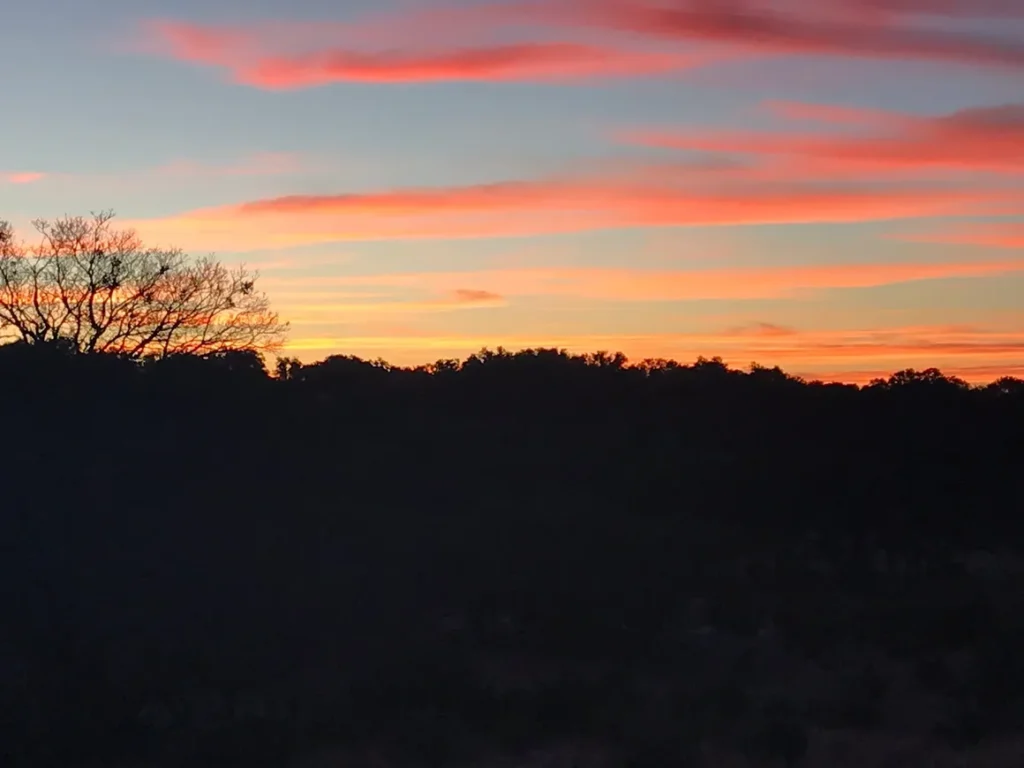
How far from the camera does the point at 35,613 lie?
1981 cm

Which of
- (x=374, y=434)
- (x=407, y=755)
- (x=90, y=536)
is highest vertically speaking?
(x=374, y=434)

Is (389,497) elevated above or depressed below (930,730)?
above

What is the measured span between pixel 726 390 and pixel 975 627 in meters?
9.73

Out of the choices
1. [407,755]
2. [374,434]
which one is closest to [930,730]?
[407,755]

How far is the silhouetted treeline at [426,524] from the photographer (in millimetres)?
18594

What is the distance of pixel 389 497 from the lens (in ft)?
81.8

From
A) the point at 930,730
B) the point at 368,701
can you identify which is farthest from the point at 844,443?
the point at 368,701

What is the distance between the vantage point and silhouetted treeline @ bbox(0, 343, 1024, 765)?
61.0 feet

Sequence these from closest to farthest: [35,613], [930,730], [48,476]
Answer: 1. [930,730]
2. [35,613]
3. [48,476]

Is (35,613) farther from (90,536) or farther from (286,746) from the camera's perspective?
(286,746)

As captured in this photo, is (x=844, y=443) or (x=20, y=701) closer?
(x=20, y=701)

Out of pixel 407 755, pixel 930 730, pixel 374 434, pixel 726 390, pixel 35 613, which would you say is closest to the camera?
pixel 407 755

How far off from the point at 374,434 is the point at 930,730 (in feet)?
40.1

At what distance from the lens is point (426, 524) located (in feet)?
78.4
